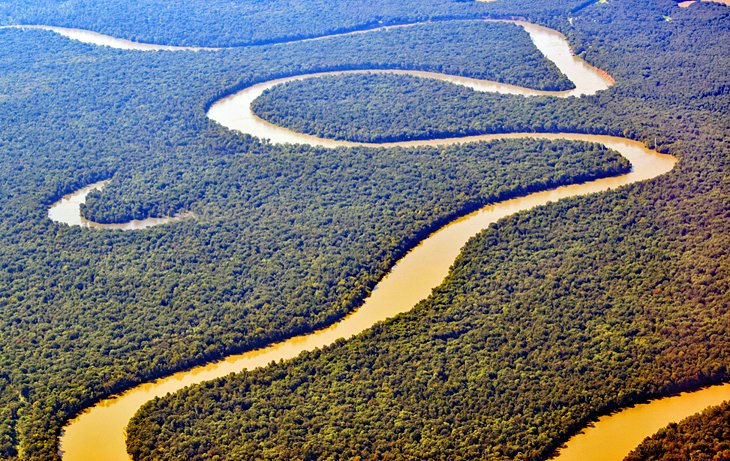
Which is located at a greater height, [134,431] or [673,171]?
[673,171]

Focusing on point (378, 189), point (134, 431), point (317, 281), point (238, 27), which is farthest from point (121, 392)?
point (238, 27)

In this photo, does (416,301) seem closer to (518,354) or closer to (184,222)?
(518,354)

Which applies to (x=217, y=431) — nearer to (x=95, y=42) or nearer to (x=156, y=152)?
(x=156, y=152)

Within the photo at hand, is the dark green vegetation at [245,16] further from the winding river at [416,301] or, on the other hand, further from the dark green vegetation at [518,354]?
the dark green vegetation at [518,354]

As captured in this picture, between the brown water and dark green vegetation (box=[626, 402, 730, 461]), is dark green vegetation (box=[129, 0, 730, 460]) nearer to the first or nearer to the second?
dark green vegetation (box=[626, 402, 730, 461])

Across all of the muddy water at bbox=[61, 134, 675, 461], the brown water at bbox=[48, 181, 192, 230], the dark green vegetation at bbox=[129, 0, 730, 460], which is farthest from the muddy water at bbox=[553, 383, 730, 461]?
the brown water at bbox=[48, 181, 192, 230]

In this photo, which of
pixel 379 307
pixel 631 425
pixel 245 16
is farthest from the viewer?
pixel 245 16

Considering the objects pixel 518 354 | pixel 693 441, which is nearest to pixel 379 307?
pixel 518 354
